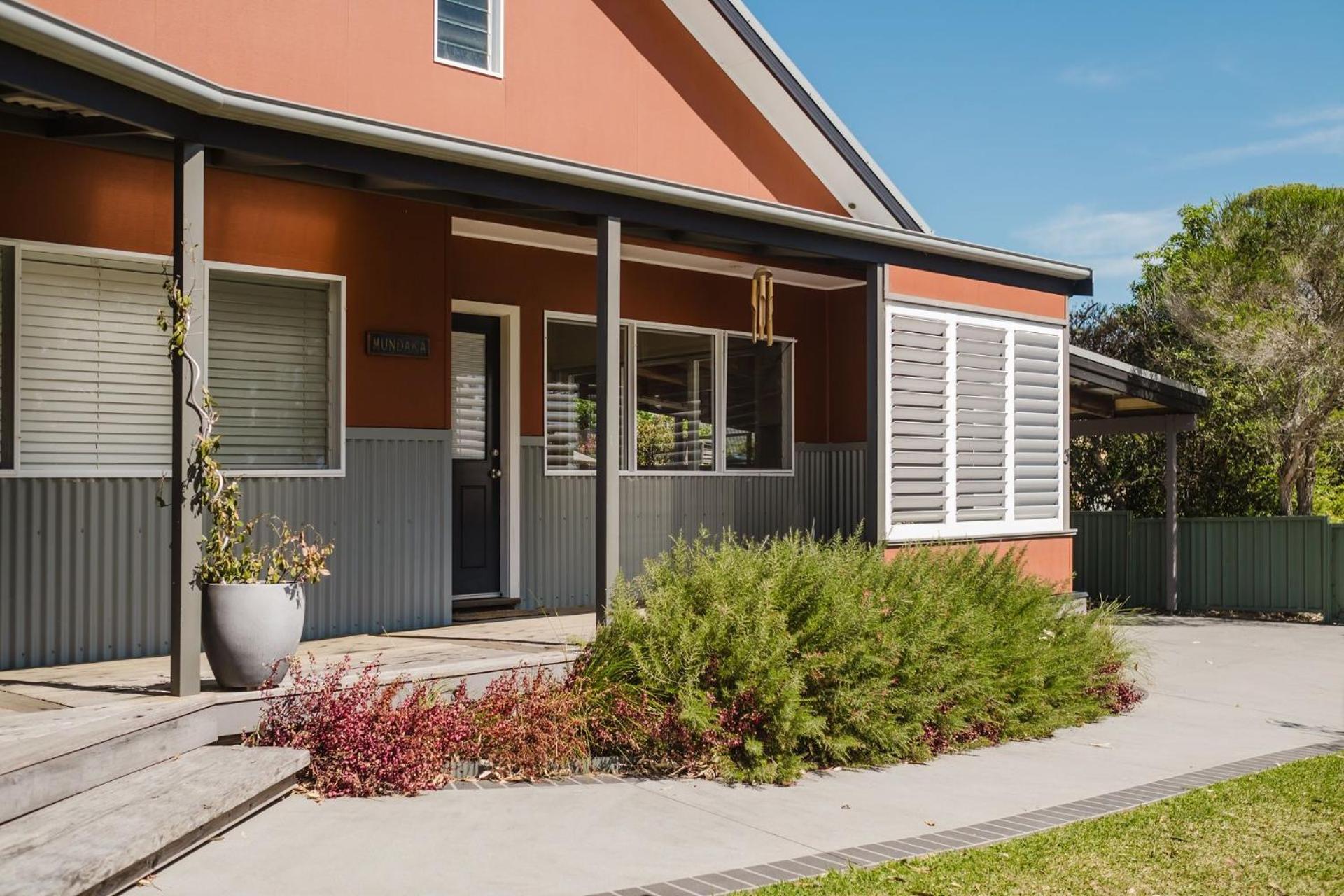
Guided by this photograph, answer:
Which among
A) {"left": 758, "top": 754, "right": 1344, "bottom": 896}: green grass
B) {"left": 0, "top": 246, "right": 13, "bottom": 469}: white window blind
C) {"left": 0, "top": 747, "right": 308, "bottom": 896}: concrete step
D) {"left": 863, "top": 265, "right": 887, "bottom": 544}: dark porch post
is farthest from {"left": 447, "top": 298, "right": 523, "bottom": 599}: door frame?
{"left": 758, "top": 754, "right": 1344, "bottom": 896}: green grass

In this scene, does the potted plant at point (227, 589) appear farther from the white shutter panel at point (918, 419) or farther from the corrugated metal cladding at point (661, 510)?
the white shutter panel at point (918, 419)

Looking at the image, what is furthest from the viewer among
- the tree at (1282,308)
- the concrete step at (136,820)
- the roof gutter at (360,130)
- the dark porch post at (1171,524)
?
the dark porch post at (1171,524)

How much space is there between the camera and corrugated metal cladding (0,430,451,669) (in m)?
6.98

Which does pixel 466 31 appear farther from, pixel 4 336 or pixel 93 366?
pixel 4 336

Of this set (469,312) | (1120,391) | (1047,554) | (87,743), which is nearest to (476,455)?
(469,312)

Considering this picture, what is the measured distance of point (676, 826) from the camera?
569 centimetres

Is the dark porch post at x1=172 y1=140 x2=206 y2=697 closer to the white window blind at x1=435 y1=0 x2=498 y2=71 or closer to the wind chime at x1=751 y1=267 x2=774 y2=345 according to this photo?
the white window blind at x1=435 y1=0 x2=498 y2=71

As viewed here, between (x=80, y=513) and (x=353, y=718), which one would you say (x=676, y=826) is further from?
(x=80, y=513)

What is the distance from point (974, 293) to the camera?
11.1m

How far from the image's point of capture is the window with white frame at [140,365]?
7.09m

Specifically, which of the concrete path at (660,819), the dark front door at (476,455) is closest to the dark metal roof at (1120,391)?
the concrete path at (660,819)

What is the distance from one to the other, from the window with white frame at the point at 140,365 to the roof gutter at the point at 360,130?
1066mm

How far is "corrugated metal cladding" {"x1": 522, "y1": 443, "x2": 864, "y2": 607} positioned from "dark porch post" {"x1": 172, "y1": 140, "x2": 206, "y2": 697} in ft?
13.9

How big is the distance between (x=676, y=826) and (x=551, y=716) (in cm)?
128
